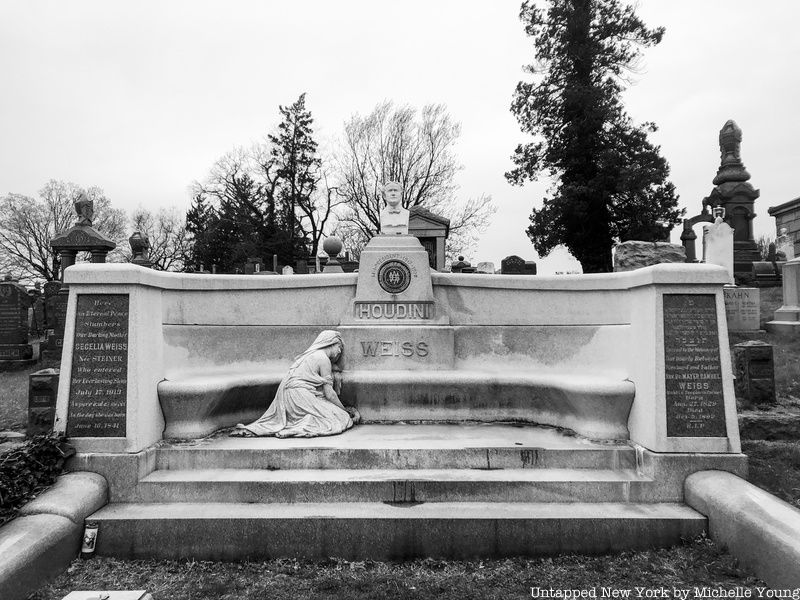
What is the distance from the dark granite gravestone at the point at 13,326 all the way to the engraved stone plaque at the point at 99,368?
38.4 feet

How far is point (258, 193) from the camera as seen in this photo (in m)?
36.6

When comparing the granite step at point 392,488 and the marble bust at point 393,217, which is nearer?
the granite step at point 392,488

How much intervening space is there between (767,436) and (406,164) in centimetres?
2953

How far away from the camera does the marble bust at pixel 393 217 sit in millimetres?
6137

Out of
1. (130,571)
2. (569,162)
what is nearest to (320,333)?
(130,571)

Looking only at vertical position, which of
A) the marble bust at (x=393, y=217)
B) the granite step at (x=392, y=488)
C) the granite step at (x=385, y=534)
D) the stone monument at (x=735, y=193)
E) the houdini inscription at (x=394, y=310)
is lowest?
the granite step at (x=385, y=534)

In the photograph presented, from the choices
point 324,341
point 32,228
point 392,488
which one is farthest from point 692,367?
point 32,228

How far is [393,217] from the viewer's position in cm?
619

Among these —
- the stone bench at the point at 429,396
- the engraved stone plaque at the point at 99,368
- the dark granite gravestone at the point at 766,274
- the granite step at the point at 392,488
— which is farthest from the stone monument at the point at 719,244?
the engraved stone plaque at the point at 99,368

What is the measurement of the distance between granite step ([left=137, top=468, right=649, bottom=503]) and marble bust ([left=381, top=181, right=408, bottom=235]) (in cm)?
310

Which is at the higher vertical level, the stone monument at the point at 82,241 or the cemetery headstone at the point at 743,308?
the stone monument at the point at 82,241

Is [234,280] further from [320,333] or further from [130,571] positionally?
[130,571]

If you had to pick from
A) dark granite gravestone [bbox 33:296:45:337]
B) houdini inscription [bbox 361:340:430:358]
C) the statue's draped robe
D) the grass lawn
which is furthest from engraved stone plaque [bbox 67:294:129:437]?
dark granite gravestone [bbox 33:296:45:337]

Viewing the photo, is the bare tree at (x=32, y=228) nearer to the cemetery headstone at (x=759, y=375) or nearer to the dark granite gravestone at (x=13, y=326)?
the dark granite gravestone at (x=13, y=326)
